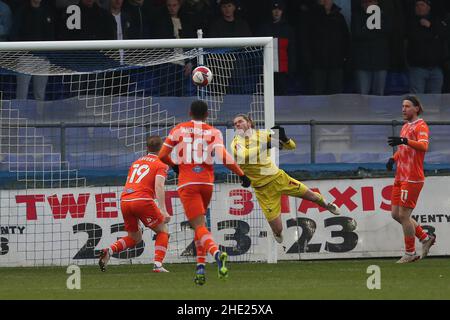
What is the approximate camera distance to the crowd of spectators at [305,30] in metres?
21.7

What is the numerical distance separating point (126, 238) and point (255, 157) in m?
2.43

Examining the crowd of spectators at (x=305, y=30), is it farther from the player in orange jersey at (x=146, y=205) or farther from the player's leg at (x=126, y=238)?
the player's leg at (x=126, y=238)

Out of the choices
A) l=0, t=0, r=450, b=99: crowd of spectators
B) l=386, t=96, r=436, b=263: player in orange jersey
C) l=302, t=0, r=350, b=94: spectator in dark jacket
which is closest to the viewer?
l=386, t=96, r=436, b=263: player in orange jersey

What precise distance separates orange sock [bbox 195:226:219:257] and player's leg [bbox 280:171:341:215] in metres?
3.71

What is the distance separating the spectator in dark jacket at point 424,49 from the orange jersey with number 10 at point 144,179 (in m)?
7.55

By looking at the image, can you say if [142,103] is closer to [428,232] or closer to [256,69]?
[256,69]

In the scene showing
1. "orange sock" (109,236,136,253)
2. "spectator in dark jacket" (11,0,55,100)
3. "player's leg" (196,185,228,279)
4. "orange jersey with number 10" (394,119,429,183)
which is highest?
"spectator in dark jacket" (11,0,55,100)

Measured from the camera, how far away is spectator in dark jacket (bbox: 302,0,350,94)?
878 inches

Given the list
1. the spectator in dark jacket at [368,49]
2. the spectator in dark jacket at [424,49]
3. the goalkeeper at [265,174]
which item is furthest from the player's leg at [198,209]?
the spectator in dark jacket at [424,49]

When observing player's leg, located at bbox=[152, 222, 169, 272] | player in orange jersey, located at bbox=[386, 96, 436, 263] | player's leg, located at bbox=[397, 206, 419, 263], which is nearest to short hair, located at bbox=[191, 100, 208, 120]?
player's leg, located at bbox=[152, 222, 169, 272]

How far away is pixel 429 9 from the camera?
2302cm

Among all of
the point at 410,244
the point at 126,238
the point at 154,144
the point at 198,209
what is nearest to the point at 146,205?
the point at 126,238

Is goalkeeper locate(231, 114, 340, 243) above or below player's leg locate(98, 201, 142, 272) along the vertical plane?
above

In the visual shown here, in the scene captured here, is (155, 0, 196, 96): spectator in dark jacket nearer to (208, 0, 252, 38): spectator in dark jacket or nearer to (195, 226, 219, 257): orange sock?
(208, 0, 252, 38): spectator in dark jacket
